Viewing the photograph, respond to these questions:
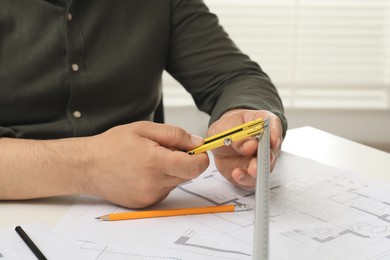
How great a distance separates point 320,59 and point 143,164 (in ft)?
5.17

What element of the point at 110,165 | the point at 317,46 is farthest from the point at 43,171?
the point at 317,46

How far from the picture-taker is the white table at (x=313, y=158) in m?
0.80

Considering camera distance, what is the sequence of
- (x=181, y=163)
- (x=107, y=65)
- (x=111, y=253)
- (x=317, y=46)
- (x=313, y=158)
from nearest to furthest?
(x=111, y=253)
(x=181, y=163)
(x=313, y=158)
(x=107, y=65)
(x=317, y=46)

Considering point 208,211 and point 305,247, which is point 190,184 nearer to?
point 208,211

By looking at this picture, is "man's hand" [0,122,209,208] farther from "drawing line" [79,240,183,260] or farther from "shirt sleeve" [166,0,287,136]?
"shirt sleeve" [166,0,287,136]

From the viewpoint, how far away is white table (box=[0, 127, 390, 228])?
803mm

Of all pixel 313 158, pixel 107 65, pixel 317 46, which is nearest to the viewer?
pixel 313 158

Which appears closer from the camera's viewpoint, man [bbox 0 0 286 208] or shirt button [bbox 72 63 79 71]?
man [bbox 0 0 286 208]

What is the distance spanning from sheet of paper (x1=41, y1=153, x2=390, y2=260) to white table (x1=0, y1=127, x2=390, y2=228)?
4 cm

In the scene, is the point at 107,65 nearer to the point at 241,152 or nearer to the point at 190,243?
the point at 241,152

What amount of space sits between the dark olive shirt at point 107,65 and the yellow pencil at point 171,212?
11.2 inches

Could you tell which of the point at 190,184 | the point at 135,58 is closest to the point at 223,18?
the point at 135,58

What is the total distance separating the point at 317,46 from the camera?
7.27 feet

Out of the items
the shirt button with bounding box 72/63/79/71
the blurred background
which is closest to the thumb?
the shirt button with bounding box 72/63/79/71
